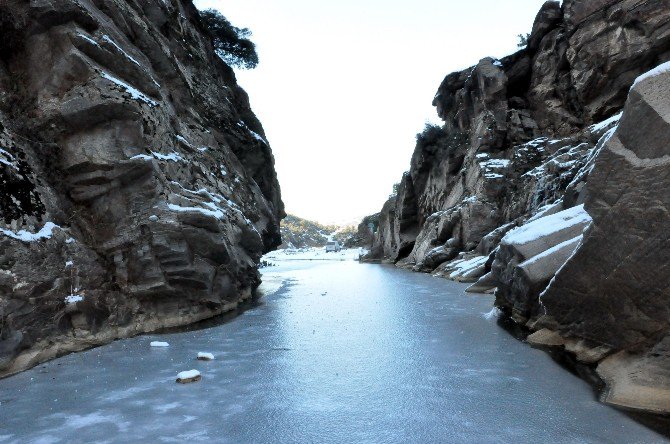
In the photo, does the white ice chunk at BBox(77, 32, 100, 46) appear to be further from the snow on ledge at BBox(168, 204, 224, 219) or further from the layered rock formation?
the layered rock formation

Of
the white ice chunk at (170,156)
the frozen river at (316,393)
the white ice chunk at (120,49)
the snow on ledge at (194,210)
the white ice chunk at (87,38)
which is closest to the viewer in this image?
the frozen river at (316,393)

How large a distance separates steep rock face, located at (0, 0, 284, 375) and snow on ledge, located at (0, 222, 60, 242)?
33 mm

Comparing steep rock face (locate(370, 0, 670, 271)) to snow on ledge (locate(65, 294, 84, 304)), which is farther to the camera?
steep rock face (locate(370, 0, 670, 271))

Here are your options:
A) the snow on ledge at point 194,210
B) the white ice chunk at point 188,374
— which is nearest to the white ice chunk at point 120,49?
the snow on ledge at point 194,210

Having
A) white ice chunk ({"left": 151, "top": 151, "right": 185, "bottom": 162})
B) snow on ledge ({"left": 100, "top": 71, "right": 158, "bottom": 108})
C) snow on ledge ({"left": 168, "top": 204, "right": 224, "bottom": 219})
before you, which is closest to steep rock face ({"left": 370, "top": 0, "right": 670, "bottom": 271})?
snow on ledge ({"left": 168, "top": 204, "right": 224, "bottom": 219})

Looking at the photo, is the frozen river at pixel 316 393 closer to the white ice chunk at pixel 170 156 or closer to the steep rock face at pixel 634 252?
the steep rock face at pixel 634 252

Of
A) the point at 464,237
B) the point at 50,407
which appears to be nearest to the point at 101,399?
the point at 50,407

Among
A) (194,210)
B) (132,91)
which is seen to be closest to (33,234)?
(194,210)

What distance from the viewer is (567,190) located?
16594mm

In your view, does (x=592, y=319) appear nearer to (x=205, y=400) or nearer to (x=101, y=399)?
(x=205, y=400)

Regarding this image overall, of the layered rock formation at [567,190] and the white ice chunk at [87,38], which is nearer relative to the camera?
the layered rock formation at [567,190]

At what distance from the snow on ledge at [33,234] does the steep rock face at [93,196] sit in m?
0.03

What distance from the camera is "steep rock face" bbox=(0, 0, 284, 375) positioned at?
379 inches

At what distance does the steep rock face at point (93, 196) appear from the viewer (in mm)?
9625
